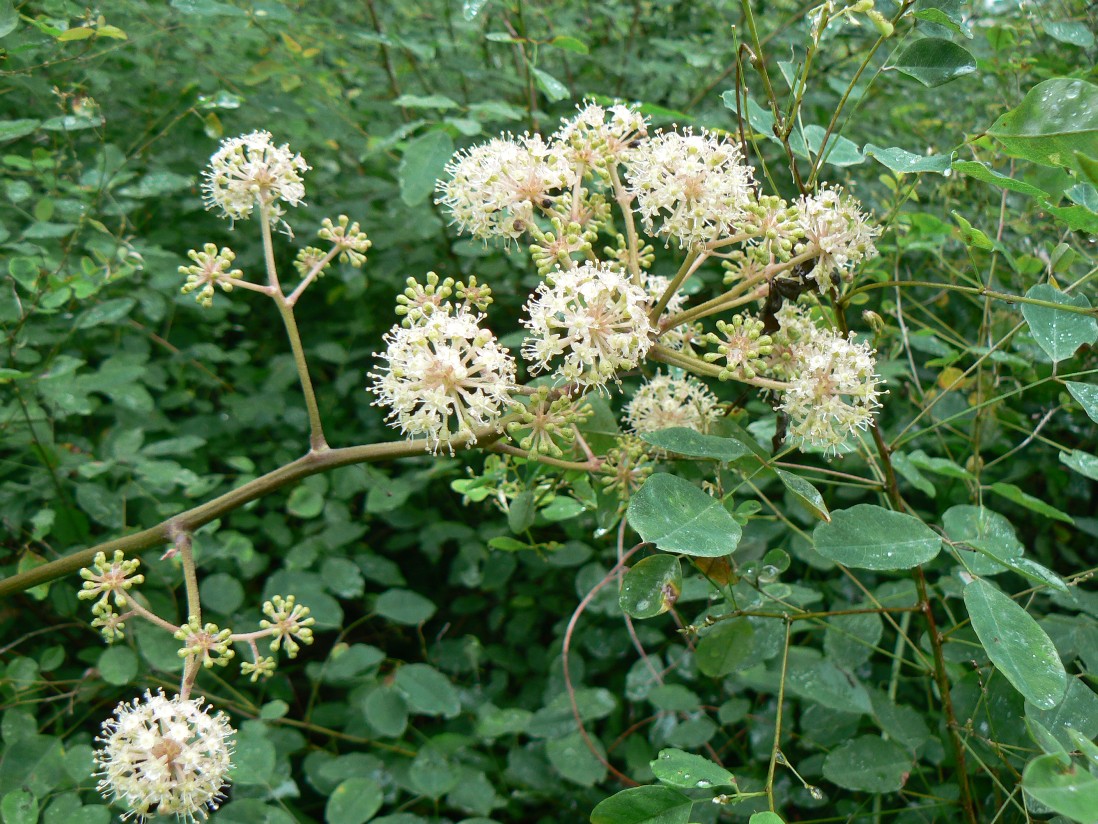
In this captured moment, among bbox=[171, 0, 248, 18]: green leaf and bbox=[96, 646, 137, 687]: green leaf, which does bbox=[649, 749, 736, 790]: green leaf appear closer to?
bbox=[96, 646, 137, 687]: green leaf

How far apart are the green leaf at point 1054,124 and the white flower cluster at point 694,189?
320 millimetres

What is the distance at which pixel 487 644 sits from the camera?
7.96ft

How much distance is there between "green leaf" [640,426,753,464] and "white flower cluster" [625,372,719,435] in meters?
0.23

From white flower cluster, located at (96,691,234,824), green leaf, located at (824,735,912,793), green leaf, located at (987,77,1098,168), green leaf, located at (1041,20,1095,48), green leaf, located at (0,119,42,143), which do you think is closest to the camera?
green leaf, located at (987,77,1098,168)

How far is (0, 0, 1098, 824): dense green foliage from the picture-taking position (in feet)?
3.81

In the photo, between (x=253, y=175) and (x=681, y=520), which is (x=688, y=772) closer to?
(x=681, y=520)

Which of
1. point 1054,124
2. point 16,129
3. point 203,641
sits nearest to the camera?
point 1054,124

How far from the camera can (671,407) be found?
1433 millimetres

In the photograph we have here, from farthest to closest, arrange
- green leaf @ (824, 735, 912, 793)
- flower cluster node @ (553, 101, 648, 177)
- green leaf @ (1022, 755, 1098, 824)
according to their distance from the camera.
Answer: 1. green leaf @ (824, 735, 912, 793)
2. flower cluster node @ (553, 101, 648, 177)
3. green leaf @ (1022, 755, 1098, 824)

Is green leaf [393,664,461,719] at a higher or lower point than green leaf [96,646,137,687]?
lower

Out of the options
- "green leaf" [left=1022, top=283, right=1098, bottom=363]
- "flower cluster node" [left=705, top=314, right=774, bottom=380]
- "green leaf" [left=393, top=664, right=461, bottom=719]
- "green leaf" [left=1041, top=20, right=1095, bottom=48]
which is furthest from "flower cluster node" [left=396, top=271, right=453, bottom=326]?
"green leaf" [left=1041, top=20, right=1095, bottom=48]

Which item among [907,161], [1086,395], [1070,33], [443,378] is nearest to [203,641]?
[443,378]

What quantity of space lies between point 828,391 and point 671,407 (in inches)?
13.0

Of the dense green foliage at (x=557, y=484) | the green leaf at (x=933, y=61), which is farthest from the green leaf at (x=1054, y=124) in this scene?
the green leaf at (x=933, y=61)
